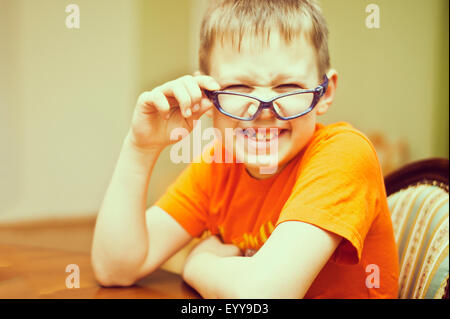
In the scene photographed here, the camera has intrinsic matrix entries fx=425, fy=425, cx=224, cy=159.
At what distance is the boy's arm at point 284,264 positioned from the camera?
0.56 m

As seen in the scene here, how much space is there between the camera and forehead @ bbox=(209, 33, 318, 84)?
0.68 meters

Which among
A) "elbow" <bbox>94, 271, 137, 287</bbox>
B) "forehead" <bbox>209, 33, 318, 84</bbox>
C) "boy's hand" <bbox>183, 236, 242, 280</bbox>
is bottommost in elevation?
"elbow" <bbox>94, 271, 137, 287</bbox>

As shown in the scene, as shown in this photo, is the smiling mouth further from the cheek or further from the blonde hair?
the blonde hair

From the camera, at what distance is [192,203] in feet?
3.03

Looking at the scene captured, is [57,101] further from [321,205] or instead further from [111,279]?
[321,205]

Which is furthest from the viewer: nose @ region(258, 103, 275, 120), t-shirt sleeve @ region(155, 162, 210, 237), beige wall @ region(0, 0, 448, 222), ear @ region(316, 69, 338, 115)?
beige wall @ region(0, 0, 448, 222)

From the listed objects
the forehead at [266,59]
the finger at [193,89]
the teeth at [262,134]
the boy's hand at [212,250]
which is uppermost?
the forehead at [266,59]

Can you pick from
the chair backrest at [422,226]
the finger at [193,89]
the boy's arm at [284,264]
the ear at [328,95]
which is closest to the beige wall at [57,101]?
the finger at [193,89]

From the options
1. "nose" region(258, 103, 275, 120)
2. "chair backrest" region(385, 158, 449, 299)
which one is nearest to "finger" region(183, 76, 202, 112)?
"nose" region(258, 103, 275, 120)

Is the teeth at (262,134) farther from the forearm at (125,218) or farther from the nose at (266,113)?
the forearm at (125,218)

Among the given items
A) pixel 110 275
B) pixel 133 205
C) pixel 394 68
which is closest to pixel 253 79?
pixel 133 205

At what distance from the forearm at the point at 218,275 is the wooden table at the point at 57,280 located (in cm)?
4

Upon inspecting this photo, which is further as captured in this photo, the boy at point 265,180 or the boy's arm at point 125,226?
the boy's arm at point 125,226

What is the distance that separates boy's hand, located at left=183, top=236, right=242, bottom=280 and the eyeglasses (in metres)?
Answer: 0.28
